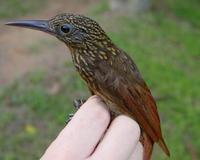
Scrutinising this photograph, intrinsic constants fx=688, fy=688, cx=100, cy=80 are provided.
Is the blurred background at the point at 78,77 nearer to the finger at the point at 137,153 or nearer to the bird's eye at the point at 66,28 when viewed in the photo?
the bird's eye at the point at 66,28

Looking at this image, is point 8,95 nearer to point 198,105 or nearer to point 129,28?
point 198,105

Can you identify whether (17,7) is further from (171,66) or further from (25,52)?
(171,66)

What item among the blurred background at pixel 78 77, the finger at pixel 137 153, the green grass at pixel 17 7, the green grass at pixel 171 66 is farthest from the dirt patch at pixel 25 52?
the finger at pixel 137 153

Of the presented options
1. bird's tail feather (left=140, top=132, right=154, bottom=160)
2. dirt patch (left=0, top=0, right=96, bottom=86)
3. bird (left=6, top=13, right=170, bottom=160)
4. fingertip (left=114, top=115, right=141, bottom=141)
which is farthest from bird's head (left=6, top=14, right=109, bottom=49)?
dirt patch (left=0, top=0, right=96, bottom=86)

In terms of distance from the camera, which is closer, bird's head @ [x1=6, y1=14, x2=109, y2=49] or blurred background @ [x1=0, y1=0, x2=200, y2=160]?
bird's head @ [x1=6, y1=14, x2=109, y2=49]

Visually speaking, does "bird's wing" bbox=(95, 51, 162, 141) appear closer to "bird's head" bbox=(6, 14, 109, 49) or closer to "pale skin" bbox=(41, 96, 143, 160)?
"bird's head" bbox=(6, 14, 109, 49)

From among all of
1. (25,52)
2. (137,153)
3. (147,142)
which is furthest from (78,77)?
(137,153)

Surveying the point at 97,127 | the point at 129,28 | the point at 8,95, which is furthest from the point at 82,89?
the point at 97,127
